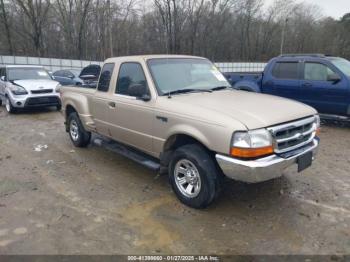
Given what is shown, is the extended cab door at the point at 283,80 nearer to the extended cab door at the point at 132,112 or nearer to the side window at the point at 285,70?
the side window at the point at 285,70

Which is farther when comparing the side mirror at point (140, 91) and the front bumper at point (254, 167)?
the side mirror at point (140, 91)

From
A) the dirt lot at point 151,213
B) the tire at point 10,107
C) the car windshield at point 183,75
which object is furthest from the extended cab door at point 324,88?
the tire at point 10,107

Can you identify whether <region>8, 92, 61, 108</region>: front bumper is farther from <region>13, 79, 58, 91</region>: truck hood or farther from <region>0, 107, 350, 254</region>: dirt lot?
<region>0, 107, 350, 254</region>: dirt lot

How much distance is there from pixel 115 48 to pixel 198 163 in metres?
38.6

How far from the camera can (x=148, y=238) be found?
3398 millimetres

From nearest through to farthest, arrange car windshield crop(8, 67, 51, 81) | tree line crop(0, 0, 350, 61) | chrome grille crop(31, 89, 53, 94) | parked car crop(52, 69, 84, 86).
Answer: chrome grille crop(31, 89, 53, 94) → car windshield crop(8, 67, 51, 81) → parked car crop(52, 69, 84, 86) → tree line crop(0, 0, 350, 61)

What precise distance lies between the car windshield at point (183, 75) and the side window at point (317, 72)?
4.16 metres

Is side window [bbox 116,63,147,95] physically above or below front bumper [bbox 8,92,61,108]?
above

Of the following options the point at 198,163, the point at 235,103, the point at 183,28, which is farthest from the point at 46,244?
the point at 183,28

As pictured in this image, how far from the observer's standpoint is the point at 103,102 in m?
5.31

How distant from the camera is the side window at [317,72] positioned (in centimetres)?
794

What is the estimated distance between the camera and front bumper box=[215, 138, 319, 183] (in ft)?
10.9

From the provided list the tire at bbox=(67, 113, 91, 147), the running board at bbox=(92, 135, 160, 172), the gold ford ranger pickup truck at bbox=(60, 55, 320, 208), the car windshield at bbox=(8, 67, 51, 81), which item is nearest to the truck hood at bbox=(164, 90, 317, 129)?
the gold ford ranger pickup truck at bbox=(60, 55, 320, 208)

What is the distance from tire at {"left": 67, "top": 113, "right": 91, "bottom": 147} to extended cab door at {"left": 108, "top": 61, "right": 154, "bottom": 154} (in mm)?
1385
